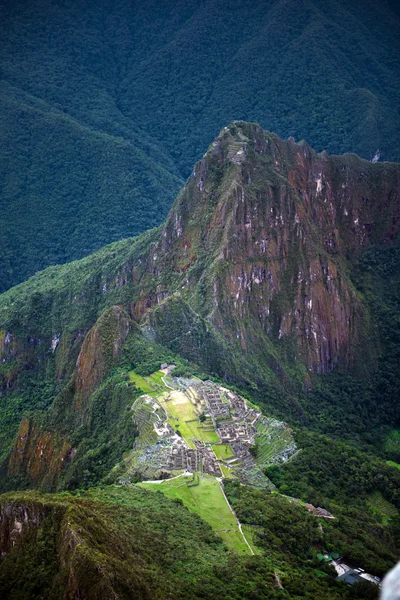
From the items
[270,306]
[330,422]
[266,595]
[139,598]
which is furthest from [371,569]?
[270,306]

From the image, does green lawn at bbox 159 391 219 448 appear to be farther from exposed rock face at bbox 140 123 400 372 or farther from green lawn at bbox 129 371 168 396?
exposed rock face at bbox 140 123 400 372

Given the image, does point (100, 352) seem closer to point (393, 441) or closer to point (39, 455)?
point (39, 455)

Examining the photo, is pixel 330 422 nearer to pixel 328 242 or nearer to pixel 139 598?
pixel 328 242

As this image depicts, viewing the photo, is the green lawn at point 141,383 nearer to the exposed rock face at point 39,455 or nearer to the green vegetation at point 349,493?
the exposed rock face at point 39,455

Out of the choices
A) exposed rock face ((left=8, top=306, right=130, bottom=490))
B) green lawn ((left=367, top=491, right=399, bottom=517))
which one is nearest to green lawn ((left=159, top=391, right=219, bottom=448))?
exposed rock face ((left=8, top=306, right=130, bottom=490))

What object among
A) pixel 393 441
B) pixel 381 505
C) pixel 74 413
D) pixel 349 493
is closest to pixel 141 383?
pixel 74 413

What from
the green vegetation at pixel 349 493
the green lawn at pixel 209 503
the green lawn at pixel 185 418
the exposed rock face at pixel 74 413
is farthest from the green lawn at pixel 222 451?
the exposed rock face at pixel 74 413
